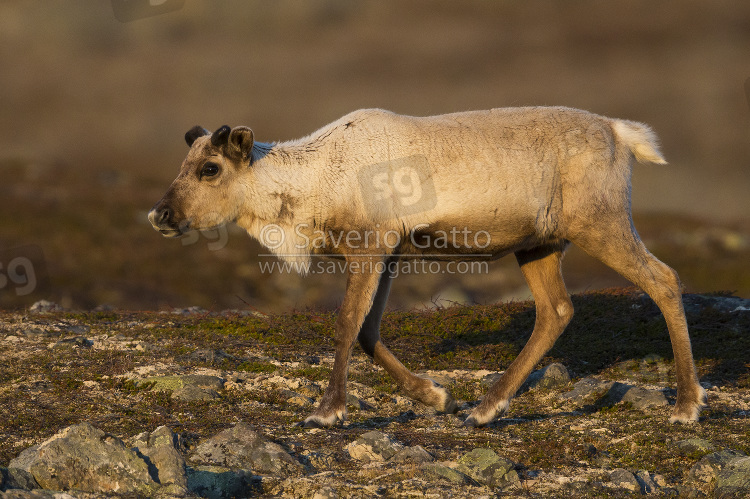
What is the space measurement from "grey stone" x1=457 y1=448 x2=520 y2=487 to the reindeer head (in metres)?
3.77

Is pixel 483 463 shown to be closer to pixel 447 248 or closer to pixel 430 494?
pixel 430 494

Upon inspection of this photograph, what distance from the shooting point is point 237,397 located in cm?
881

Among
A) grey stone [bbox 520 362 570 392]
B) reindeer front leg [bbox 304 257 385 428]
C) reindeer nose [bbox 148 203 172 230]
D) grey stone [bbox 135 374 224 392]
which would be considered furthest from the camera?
grey stone [bbox 520 362 570 392]

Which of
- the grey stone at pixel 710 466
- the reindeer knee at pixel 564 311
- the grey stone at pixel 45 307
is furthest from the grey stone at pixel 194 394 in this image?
the grey stone at pixel 45 307

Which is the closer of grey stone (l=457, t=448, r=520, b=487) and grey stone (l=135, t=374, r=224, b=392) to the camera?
grey stone (l=457, t=448, r=520, b=487)

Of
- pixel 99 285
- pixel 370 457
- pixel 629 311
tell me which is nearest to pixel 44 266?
pixel 99 285

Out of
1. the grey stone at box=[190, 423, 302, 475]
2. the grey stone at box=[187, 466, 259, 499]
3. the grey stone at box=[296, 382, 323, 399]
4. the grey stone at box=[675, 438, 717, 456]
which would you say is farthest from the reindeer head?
the grey stone at box=[675, 438, 717, 456]

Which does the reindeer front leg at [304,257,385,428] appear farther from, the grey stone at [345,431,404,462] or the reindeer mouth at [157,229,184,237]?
the reindeer mouth at [157,229,184,237]

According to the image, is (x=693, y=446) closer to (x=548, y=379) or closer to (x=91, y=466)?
(x=548, y=379)

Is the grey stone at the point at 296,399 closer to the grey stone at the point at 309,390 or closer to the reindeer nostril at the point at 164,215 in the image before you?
the grey stone at the point at 309,390

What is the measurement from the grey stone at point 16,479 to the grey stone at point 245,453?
3.98 feet

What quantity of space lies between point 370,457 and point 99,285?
101ft

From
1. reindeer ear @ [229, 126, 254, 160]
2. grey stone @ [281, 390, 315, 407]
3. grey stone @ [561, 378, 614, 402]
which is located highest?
reindeer ear @ [229, 126, 254, 160]

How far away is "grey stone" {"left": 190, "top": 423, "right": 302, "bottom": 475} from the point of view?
641cm
